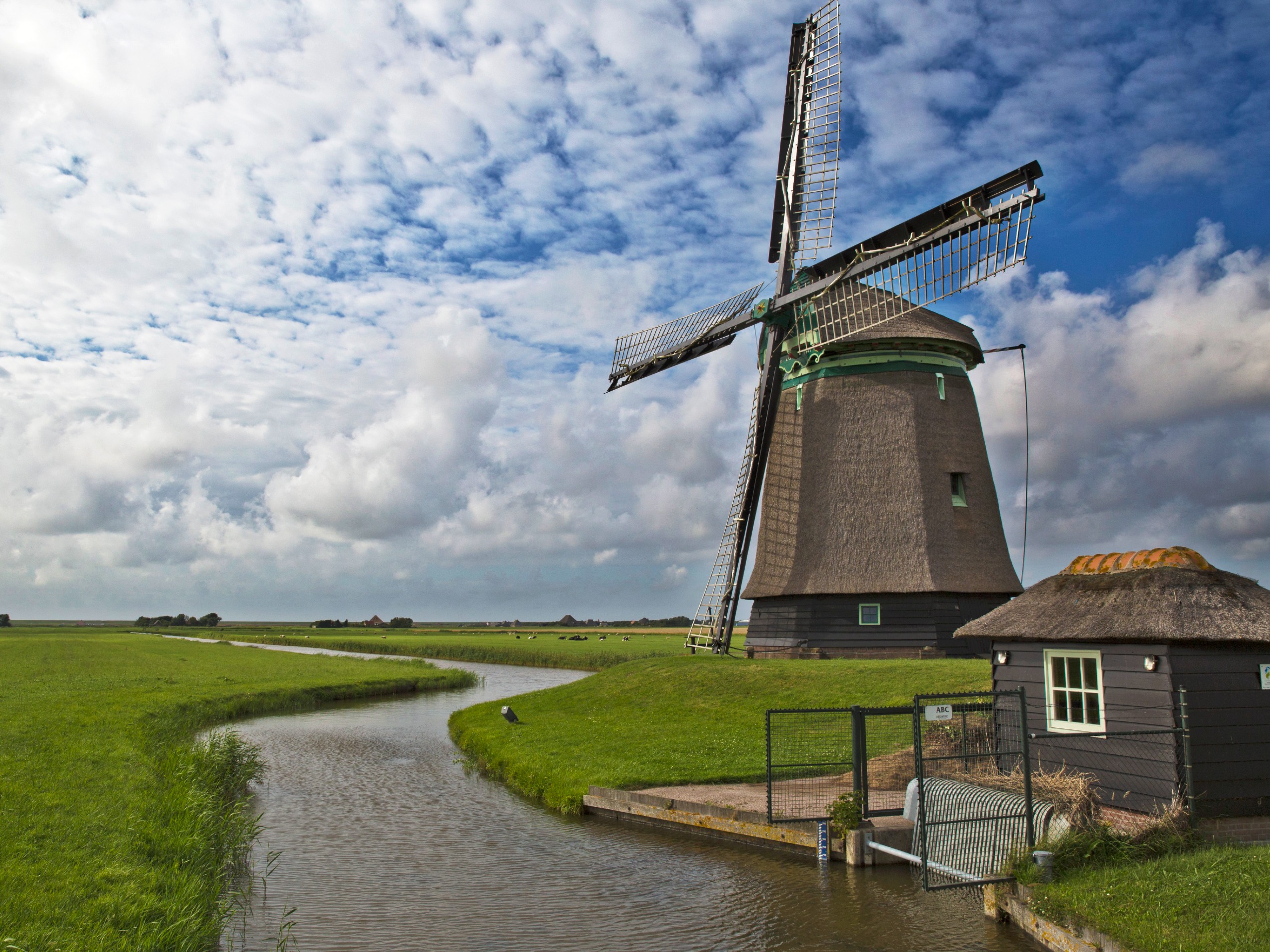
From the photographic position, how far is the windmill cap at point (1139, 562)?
36.7 feet

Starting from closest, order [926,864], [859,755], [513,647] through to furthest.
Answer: [926,864], [859,755], [513,647]

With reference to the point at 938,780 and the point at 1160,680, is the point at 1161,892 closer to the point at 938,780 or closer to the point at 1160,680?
the point at 1160,680

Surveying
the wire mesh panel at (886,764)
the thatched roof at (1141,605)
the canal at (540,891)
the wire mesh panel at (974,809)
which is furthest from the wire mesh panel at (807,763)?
the thatched roof at (1141,605)

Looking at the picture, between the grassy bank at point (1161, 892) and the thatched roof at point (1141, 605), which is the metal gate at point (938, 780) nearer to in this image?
the grassy bank at point (1161, 892)

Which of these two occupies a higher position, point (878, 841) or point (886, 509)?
point (886, 509)

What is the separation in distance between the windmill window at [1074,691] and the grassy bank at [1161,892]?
181cm

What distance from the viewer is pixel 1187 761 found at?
32.0 feet

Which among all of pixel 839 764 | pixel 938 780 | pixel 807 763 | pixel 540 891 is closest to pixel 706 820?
pixel 807 763

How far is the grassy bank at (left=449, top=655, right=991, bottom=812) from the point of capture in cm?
1562

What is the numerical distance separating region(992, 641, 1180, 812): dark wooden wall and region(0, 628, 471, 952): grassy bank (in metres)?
9.30

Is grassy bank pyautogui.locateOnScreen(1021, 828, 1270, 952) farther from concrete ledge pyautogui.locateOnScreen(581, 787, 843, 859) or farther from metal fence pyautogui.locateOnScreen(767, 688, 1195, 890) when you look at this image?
concrete ledge pyautogui.locateOnScreen(581, 787, 843, 859)

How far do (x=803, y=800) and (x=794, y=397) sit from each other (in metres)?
16.3

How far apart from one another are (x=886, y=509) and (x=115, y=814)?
19428mm

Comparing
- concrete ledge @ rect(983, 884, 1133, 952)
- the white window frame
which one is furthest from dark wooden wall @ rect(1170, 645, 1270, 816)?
concrete ledge @ rect(983, 884, 1133, 952)
